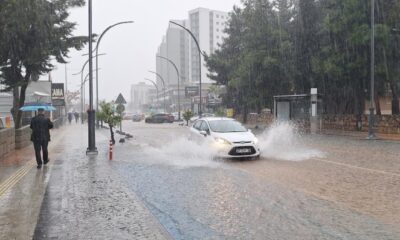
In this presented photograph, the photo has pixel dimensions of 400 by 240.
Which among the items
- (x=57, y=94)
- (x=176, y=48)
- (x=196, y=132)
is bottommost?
(x=196, y=132)

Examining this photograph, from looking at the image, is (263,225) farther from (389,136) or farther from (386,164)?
(389,136)

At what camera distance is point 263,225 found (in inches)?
295

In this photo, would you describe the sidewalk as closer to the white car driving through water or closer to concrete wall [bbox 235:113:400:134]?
the white car driving through water

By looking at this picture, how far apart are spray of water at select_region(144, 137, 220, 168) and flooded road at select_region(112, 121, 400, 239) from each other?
0.15ft

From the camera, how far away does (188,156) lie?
18.3m

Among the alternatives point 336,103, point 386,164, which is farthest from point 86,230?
point 336,103

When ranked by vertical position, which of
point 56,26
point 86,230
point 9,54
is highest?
point 56,26

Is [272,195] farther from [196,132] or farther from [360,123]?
[360,123]

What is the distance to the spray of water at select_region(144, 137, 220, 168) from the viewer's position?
16061 millimetres

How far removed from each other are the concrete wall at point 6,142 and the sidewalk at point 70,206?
4166mm

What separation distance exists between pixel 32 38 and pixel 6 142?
5.45 metres

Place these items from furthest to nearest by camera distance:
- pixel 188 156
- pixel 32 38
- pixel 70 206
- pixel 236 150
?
pixel 32 38 → pixel 188 156 → pixel 236 150 → pixel 70 206

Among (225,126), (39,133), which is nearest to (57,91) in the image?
(225,126)

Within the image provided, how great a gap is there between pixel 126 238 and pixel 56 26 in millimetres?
20982
